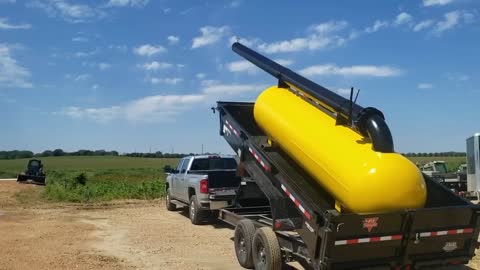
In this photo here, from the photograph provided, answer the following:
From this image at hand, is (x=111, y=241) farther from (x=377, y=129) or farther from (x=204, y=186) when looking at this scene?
(x=377, y=129)

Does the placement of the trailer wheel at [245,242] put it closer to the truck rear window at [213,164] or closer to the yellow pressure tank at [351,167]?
the yellow pressure tank at [351,167]

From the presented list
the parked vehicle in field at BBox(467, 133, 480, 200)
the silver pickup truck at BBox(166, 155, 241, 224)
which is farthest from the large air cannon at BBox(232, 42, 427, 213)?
the parked vehicle in field at BBox(467, 133, 480, 200)

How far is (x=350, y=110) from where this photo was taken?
288 inches

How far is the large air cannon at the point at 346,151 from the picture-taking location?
6.64 m

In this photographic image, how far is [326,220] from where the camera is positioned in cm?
656

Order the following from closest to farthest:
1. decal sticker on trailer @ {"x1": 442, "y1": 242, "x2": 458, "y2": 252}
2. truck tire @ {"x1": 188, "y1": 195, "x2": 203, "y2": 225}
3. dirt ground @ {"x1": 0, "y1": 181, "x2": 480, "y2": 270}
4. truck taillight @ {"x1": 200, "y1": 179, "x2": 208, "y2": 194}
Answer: decal sticker on trailer @ {"x1": 442, "y1": 242, "x2": 458, "y2": 252} → dirt ground @ {"x1": 0, "y1": 181, "x2": 480, "y2": 270} → truck taillight @ {"x1": 200, "y1": 179, "x2": 208, "y2": 194} → truck tire @ {"x1": 188, "y1": 195, "x2": 203, "y2": 225}

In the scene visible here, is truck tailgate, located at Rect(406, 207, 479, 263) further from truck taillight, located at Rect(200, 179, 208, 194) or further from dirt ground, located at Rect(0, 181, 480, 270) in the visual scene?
truck taillight, located at Rect(200, 179, 208, 194)

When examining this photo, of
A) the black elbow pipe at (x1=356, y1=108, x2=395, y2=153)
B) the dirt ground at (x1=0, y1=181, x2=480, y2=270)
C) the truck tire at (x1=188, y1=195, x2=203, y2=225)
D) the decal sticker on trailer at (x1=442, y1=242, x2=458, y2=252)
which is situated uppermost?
the black elbow pipe at (x1=356, y1=108, x2=395, y2=153)

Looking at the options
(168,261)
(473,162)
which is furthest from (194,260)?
(473,162)

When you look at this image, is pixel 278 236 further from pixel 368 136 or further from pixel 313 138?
pixel 368 136

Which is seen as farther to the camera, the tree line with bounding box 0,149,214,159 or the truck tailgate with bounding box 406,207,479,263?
the tree line with bounding box 0,149,214,159

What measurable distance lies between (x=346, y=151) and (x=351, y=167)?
0.96ft

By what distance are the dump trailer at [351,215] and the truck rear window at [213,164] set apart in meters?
7.03

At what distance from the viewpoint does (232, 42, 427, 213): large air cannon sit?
21.8 ft
